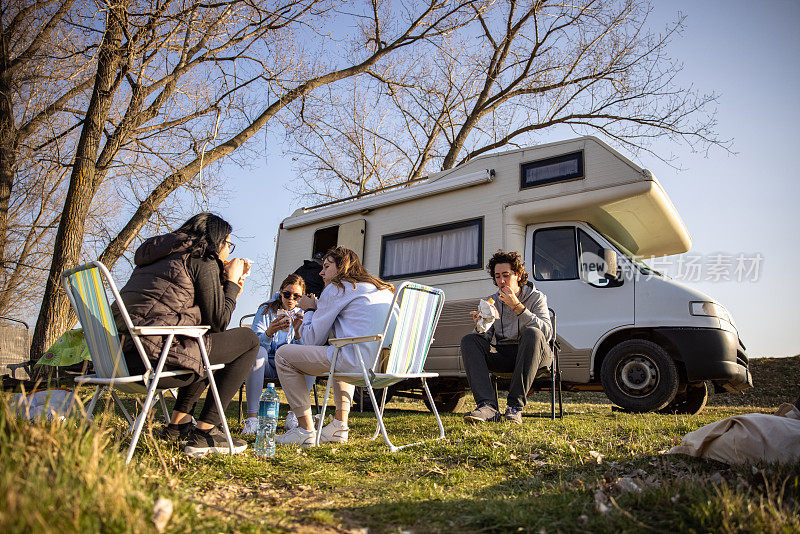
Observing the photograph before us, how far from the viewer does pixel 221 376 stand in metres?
3.66

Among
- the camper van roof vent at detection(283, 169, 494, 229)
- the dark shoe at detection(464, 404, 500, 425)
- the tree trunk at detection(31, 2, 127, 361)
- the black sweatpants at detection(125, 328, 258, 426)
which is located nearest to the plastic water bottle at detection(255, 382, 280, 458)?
the black sweatpants at detection(125, 328, 258, 426)

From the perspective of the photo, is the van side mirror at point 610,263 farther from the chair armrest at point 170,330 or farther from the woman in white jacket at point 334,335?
the chair armrest at point 170,330

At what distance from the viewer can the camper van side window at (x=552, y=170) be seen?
20.9 ft

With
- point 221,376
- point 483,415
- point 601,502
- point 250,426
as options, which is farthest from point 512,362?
point 601,502

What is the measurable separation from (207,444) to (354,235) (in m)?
4.91

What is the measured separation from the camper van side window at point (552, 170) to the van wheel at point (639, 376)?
192 cm

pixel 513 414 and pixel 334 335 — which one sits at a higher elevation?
pixel 334 335

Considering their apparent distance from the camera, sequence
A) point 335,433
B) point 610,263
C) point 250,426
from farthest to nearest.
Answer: point 610,263, point 250,426, point 335,433

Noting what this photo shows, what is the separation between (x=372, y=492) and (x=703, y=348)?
4.21 metres

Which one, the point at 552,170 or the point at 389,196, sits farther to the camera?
the point at 389,196

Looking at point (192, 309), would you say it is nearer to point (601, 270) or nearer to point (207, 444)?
point (207, 444)

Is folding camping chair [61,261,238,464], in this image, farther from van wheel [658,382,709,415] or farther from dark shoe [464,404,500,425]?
van wheel [658,382,709,415]

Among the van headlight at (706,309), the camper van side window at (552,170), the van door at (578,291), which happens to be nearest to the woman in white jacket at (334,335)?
the van door at (578,291)

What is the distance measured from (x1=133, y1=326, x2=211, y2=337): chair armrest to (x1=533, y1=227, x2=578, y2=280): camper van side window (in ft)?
13.9
